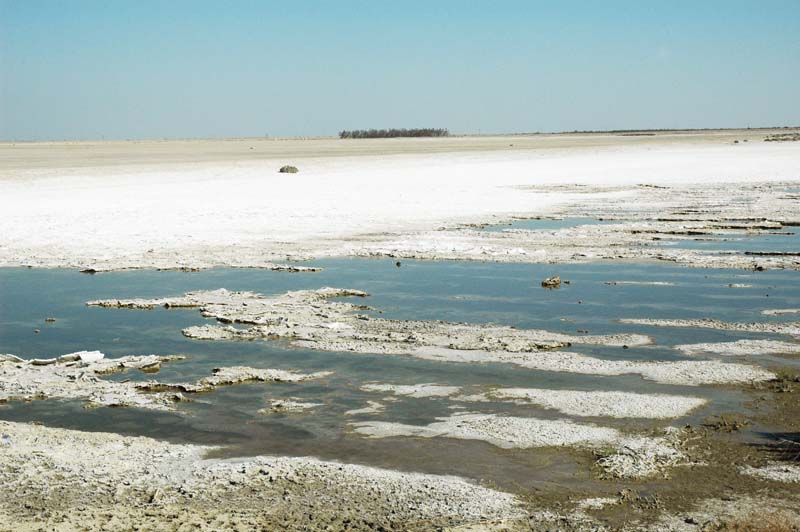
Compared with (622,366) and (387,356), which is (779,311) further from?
(387,356)

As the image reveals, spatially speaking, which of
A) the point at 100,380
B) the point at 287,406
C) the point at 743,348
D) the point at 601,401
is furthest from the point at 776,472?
the point at 100,380

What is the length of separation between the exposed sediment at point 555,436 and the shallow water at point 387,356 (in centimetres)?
14

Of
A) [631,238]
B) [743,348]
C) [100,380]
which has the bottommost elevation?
[100,380]

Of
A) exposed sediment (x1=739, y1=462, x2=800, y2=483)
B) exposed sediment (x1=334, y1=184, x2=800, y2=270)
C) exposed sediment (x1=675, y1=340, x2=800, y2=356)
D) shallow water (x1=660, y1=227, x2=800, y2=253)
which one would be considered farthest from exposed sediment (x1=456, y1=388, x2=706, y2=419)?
shallow water (x1=660, y1=227, x2=800, y2=253)

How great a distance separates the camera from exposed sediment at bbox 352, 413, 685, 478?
5.89 metres

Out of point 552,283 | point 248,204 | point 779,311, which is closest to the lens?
point 779,311

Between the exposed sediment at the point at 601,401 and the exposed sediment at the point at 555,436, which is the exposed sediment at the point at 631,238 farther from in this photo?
the exposed sediment at the point at 555,436

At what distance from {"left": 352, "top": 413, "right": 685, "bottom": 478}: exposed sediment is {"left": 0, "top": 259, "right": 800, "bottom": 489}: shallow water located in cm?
14

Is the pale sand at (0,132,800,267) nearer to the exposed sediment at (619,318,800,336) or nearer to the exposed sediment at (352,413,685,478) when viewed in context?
the exposed sediment at (619,318,800,336)

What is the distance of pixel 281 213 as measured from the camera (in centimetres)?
2208

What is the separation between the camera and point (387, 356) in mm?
8734

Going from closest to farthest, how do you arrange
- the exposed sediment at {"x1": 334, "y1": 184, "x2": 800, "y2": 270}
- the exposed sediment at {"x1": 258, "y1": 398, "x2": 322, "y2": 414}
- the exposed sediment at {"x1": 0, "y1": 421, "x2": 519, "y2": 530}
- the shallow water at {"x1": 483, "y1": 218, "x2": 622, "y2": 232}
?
1. the exposed sediment at {"x1": 0, "y1": 421, "x2": 519, "y2": 530}
2. the exposed sediment at {"x1": 258, "y1": 398, "x2": 322, "y2": 414}
3. the exposed sediment at {"x1": 334, "y1": 184, "x2": 800, "y2": 270}
4. the shallow water at {"x1": 483, "y1": 218, "x2": 622, "y2": 232}

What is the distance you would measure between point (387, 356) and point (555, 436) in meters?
2.63

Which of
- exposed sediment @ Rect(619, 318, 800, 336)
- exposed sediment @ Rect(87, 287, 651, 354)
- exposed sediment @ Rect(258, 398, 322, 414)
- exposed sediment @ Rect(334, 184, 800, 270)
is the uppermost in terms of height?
exposed sediment @ Rect(334, 184, 800, 270)
